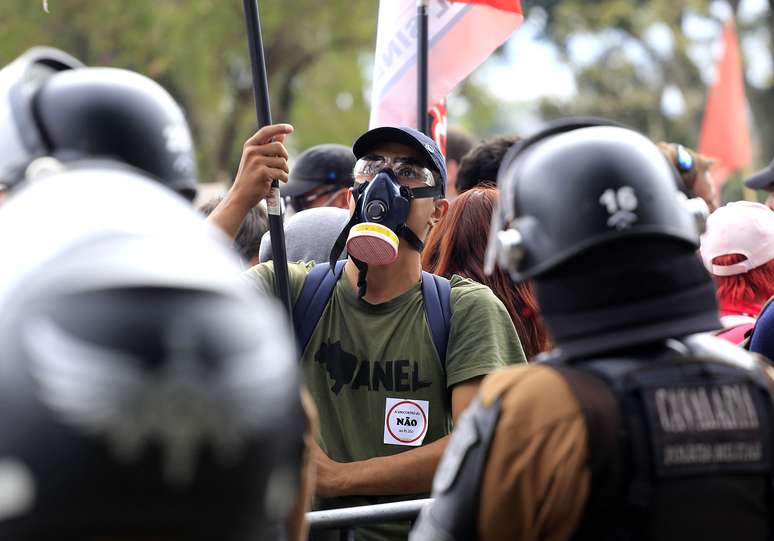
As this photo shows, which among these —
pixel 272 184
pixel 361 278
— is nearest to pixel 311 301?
pixel 361 278

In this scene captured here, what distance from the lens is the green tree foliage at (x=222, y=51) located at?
21859 mm

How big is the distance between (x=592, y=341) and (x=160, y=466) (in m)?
1.09

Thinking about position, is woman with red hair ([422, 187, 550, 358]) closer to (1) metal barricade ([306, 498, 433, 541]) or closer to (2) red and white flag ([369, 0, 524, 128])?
(1) metal barricade ([306, 498, 433, 541])

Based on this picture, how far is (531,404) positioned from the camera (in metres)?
2.40

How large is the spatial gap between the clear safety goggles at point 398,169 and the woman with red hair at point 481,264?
0.35 meters

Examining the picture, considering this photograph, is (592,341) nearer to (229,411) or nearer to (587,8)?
(229,411)

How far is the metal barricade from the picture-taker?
391 cm

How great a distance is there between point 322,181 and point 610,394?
4.26 meters

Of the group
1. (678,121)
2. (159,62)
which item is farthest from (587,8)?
(159,62)

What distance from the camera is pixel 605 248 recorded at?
2.50m

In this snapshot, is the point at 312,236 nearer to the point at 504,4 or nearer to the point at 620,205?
the point at 504,4

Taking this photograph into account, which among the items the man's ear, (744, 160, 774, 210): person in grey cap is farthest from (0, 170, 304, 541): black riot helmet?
(744, 160, 774, 210): person in grey cap

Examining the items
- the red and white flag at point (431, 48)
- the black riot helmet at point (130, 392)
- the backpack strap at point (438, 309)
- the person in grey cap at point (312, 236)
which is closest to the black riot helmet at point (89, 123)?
the black riot helmet at point (130, 392)

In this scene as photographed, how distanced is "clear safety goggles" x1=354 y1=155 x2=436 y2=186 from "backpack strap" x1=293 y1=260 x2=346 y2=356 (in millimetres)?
358
